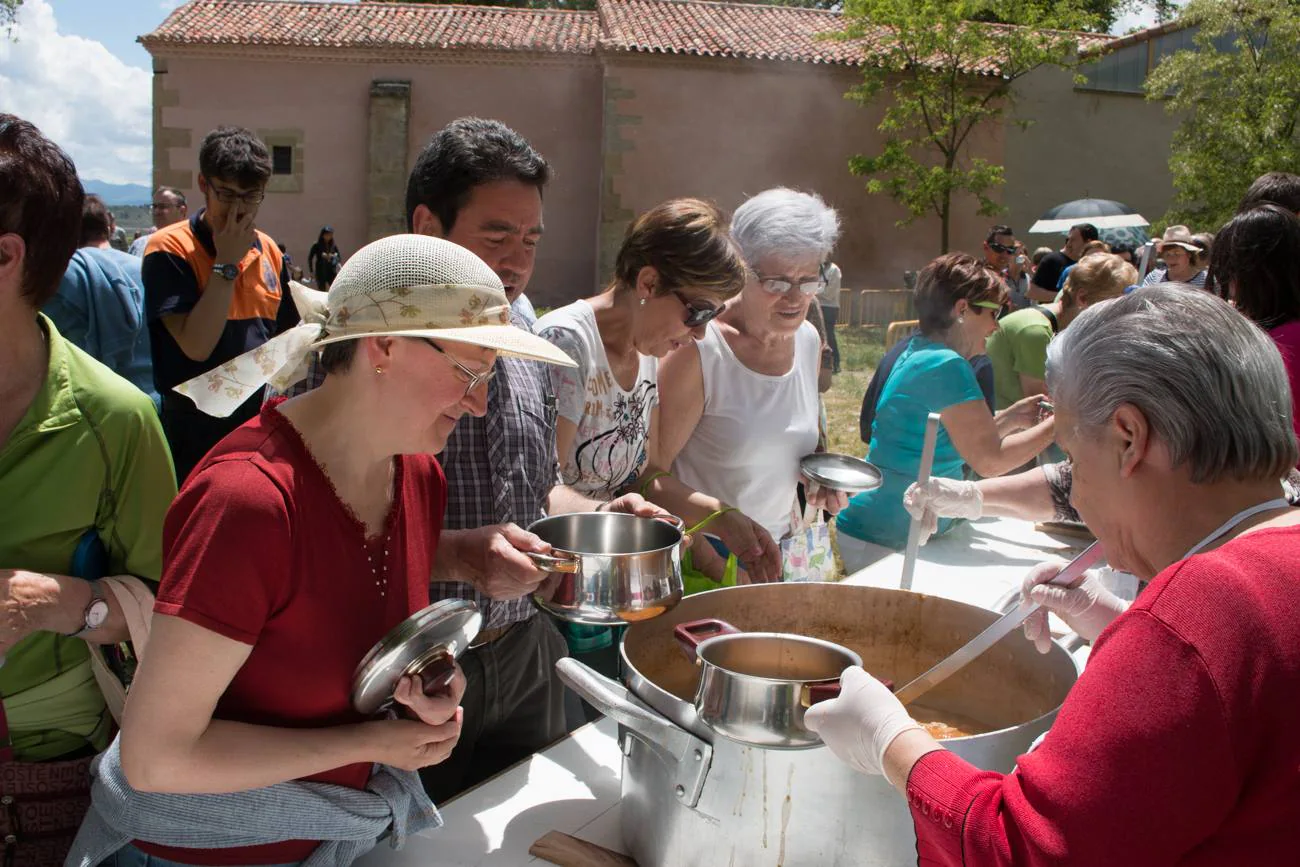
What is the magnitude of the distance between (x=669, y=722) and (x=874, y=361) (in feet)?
41.7

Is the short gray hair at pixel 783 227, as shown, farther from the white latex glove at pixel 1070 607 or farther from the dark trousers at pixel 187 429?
the dark trousers at pixel 187 429

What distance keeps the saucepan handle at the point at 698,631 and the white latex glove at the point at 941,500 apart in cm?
117

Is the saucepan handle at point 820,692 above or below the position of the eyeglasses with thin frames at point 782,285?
below

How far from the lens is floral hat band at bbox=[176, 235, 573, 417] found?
1368 millimetres

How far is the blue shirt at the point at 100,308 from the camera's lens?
10.0ft

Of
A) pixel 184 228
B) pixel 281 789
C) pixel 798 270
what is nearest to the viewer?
pixel 281 789

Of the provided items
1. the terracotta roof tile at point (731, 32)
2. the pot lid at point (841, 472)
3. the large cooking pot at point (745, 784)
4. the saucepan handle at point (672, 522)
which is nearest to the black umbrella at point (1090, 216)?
the terracotta roof tile at point (731, 32)

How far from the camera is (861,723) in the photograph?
1.27 meters

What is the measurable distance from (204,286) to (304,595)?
2.64 metres

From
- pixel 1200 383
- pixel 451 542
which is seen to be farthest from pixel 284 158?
pixel 1200 383

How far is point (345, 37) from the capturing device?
19812 millimetres

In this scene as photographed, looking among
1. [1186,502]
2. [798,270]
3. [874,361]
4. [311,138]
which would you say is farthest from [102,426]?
[311,138]

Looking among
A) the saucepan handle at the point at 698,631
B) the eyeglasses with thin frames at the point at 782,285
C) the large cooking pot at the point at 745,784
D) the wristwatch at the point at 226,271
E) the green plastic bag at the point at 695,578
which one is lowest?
the green plastic bag at the point at 695,578

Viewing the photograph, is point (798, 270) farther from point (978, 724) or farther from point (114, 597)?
point (114, 597)
